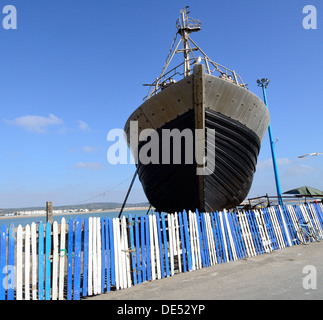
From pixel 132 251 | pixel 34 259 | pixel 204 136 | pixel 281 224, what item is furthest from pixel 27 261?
pixel 281 224

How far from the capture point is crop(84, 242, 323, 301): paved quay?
13.0 feet

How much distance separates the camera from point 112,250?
16.3ft

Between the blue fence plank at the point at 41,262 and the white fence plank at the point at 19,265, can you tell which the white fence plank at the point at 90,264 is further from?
the white fence plank at the point at 19,265

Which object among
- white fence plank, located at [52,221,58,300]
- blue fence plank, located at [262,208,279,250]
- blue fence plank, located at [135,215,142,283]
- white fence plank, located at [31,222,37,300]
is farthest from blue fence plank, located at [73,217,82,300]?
blue fence plank, located at [262,208,279,250]

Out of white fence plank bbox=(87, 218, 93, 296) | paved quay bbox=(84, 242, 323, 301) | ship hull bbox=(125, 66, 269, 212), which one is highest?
ship hull bbox=(125, 66, 269, 212)

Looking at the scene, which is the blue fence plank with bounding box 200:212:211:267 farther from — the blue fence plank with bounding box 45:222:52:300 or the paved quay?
the blue fence plank with bounding box 45:222:52:300

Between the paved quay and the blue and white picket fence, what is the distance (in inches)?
11.3

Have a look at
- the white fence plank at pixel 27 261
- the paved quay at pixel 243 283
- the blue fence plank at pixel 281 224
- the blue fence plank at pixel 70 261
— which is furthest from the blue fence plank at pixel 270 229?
the white fence plank at pixel 27 261

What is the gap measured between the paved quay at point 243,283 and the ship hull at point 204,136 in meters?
2.44

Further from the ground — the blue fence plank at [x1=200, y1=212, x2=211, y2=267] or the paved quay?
the blue fence plank at [x1=200, y1=212, x2=211, y2=267]

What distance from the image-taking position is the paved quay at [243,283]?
3.96 metres
